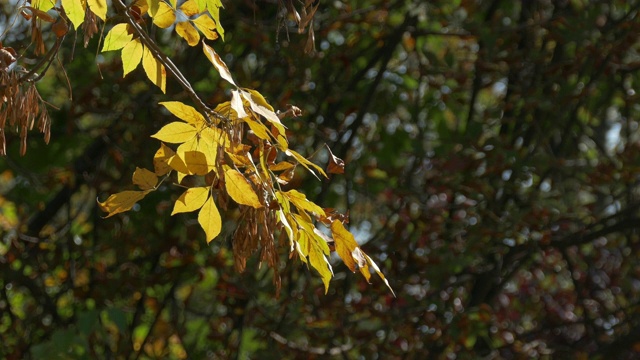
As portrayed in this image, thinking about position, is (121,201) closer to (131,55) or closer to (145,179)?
(145,179)

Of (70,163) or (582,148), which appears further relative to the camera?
(582,148)

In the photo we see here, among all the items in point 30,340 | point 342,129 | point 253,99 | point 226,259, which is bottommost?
point 30,340

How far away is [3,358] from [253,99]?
2.74 m

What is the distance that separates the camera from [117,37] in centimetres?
175

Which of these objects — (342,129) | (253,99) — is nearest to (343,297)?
(342,129)

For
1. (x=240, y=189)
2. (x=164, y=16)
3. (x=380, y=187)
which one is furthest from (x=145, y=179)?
(x=380, y=187)

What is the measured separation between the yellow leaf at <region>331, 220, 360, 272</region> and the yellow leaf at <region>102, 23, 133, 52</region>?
1.64 feet

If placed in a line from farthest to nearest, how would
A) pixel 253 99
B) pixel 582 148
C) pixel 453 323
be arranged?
pixel 582 148
pixel 453 323
pixel 253 99

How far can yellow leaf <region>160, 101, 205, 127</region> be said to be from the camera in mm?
1515

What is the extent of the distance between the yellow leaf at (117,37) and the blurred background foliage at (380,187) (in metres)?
1.82

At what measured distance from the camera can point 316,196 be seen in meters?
3.86

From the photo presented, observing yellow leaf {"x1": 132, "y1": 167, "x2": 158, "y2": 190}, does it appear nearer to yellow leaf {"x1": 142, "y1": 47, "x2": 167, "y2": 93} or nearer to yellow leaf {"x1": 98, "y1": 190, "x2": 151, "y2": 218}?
yellow leaf {"x1": 98, "y1": 190, "x2": 151, "y2": 218}

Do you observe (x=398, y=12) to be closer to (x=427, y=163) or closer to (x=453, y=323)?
(x=427, y=163)

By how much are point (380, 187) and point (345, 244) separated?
2266 millimetres
